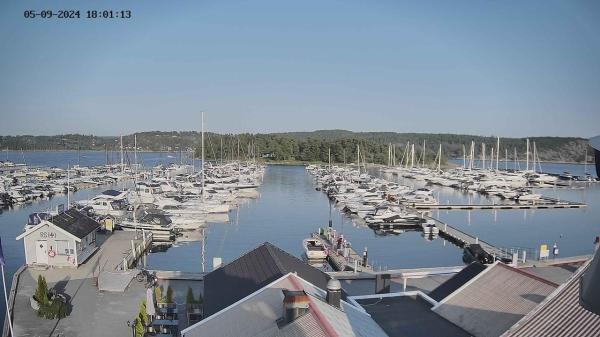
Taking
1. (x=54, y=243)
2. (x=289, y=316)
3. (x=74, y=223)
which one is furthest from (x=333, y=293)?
(x=74, y=223)

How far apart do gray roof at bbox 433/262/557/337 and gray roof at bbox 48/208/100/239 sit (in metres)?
19.7

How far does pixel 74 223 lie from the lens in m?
26.9

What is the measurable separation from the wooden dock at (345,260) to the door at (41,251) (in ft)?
53.0

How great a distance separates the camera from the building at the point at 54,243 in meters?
25.0

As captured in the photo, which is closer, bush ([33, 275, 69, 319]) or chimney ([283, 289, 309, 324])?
chimney ([283, 289, 309, 324])

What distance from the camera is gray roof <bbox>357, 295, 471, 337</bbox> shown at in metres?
13.3

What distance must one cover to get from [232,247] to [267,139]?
411 ft

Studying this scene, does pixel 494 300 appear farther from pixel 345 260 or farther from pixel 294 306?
pixel 345 260

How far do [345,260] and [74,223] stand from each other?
15.8m

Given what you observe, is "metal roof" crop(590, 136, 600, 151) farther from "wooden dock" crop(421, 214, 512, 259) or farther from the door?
"wooden dock" crop(421, 214, 512, 259)

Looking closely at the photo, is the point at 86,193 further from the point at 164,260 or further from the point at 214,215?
the point at 164,260

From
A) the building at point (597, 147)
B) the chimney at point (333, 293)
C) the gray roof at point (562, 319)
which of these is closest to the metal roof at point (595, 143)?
the building at point (597, 147)

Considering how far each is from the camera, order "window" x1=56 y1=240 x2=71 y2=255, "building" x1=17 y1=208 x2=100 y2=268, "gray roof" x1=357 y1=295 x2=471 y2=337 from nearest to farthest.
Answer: "gray roof" x1=357 y1=295 x2=471 y2=337 < "building" x1=17 y1=208 x2=100 y2=268 < "window" x1=56 y1=240 x2=71 y2=255

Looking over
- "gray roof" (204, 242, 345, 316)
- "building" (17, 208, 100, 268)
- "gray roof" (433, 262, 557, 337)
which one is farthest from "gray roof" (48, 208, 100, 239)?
"gray roof" (433, 262, 557, 337)
